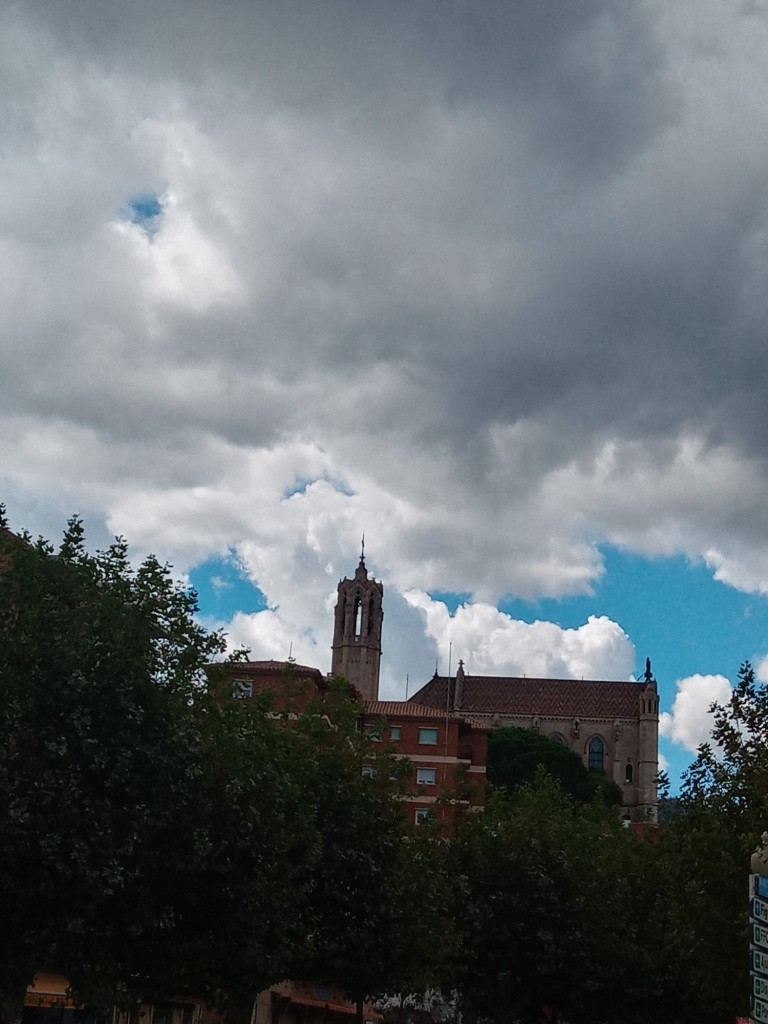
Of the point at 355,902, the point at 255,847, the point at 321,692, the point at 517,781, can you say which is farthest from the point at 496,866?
the point at 517,781

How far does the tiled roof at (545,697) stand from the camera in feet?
525

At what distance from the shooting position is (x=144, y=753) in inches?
801

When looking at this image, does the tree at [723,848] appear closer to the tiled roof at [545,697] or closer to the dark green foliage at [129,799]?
the dark green foliage at [129,799]

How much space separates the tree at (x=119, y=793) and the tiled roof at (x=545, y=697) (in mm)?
136359

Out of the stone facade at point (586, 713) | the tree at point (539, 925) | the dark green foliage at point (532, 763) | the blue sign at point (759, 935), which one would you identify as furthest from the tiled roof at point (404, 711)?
the stone facade at point (586, 713)

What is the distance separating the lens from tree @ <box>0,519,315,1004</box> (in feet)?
65.3

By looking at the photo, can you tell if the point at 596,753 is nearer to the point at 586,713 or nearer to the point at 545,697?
the point at 586,713

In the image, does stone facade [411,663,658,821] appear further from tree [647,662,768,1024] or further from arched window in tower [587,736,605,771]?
tree [647,662,768,1024]

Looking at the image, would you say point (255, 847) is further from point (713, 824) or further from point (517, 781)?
point (517, 781)

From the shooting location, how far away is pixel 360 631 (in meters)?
171

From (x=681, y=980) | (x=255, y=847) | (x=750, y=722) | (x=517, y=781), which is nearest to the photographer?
(x=255, y=847)

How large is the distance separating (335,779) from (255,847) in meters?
9.45

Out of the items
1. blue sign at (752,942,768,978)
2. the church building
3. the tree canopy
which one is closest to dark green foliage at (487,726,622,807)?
the church building

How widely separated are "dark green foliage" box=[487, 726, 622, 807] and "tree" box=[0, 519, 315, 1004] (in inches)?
4131
